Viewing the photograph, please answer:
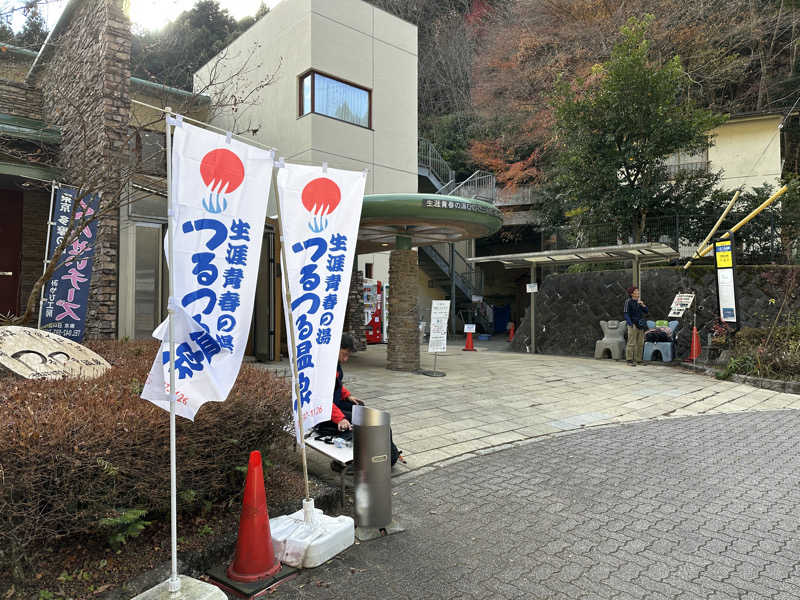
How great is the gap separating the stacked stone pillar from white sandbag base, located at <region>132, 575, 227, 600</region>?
28.2ft

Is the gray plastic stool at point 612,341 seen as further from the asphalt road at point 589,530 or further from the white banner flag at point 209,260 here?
the white banner flag at point 209,260

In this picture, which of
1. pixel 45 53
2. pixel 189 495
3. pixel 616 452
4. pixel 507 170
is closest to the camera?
pixel 189 495

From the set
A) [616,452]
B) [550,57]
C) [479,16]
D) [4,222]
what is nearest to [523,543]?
[616,452]

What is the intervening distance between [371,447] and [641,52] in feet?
50.8

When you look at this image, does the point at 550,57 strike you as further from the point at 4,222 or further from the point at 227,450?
the point at 227,450

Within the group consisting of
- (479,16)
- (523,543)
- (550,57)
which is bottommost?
(523,543)

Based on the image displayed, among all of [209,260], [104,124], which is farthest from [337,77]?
[209,260]

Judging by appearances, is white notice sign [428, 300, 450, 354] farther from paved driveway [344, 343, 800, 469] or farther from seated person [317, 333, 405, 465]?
seated person [317, 333, 405, 465]

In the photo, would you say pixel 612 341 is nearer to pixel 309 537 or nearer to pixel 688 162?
pixel 688 162

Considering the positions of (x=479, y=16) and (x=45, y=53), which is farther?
(x=479, y=16)

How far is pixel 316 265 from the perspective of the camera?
3748 millimetres

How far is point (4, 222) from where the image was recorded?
1151 cm

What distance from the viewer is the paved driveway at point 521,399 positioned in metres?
6.33

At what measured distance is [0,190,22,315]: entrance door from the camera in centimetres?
1149
